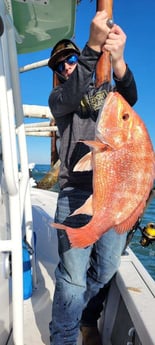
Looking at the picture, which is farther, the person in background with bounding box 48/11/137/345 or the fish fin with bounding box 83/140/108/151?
the person in background with bounding box 48/11/137/345

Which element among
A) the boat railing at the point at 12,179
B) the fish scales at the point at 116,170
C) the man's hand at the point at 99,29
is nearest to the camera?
the man's hand at the point at 99,29

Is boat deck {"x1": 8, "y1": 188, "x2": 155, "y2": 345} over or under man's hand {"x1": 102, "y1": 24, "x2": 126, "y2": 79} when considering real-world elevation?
under

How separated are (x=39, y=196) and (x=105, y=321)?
3049 millimetres

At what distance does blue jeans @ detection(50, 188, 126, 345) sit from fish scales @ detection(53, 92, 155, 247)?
419mm

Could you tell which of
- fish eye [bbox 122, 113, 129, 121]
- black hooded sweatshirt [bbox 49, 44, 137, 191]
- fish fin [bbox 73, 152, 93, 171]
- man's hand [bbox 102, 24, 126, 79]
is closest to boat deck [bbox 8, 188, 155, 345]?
black hooded sweatshirt [bbox 49, 44, 137, 191]

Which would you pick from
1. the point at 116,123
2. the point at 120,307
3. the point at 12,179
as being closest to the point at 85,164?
the point at 116,123

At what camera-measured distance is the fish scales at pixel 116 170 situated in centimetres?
136

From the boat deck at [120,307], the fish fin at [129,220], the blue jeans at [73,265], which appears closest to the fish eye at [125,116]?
the fish fin at [129,220]

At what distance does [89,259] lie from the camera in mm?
1920

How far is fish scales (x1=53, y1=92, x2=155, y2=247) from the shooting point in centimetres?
136

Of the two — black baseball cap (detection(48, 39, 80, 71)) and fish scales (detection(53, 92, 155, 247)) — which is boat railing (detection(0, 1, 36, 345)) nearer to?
black baseball cap (detection(48, 39, 80, 71))

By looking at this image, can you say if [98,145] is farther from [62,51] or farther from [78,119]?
[62,51]

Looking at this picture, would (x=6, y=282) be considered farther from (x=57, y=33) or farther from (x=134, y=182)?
(x=57, y=33)

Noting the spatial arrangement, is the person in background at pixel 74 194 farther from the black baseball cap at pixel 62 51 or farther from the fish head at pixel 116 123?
the fish head at pixel 116 123
